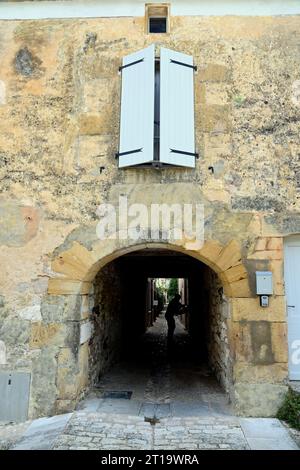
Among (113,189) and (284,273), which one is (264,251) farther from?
(113,189)

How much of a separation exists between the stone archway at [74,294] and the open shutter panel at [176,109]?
3.68 feet

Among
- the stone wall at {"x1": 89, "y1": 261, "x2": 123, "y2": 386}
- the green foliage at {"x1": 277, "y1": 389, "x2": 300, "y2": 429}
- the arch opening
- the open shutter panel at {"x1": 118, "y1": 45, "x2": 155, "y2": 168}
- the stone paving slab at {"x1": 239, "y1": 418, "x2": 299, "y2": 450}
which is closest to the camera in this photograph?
the stone paving slab at {"x1": 239, "y1": 418, "x2": 299, "y2": 450}

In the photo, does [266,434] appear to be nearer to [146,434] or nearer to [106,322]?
[146,434]

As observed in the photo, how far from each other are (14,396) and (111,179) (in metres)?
2.84

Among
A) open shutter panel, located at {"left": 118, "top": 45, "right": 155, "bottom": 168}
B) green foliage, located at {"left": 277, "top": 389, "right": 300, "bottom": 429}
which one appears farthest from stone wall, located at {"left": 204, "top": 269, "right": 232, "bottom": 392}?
open shutter panel, located at {"left": 118, "top": 45, "right": 155, "bottom": 168}

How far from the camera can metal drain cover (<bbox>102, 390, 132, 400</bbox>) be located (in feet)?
15.7

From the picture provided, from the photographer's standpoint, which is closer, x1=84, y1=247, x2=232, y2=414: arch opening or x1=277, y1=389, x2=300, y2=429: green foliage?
x1=277, y1=389, x2=300, y2=429: green foliage

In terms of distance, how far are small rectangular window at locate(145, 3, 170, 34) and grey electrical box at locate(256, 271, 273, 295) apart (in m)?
3.57

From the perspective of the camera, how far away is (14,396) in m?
4.18

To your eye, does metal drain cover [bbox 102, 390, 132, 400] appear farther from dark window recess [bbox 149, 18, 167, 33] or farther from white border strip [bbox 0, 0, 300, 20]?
white border strip [bbox 0, 0, 300, 20]

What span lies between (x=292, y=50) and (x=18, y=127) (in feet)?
12.5

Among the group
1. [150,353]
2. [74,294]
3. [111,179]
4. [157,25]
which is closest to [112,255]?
[74,294]

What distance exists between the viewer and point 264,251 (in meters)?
4.34

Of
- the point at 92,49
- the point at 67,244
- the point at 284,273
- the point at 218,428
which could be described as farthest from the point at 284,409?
the point at 92,49
